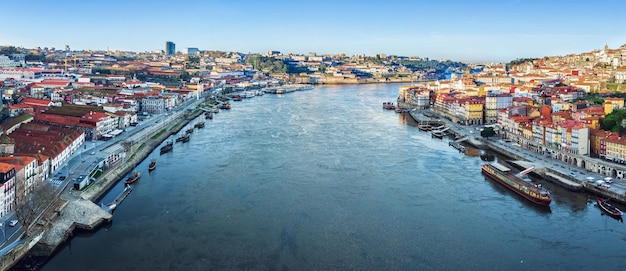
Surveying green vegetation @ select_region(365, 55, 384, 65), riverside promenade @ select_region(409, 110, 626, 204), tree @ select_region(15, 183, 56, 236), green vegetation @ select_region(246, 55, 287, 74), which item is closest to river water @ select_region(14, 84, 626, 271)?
riverside promenade @ select_region(409, 110, 626, 204)

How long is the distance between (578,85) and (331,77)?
2252cm

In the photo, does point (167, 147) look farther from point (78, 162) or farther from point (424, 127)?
point (424, 127)

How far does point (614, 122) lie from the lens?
827 cm

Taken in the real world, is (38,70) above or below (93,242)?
above

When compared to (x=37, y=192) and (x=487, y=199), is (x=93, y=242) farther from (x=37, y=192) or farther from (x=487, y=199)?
(x=487, y=199)

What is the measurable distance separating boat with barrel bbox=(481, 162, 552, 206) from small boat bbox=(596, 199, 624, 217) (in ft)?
1.72

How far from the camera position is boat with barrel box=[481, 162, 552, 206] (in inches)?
237

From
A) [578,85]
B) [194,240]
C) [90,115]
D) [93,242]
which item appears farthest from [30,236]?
[578,85]

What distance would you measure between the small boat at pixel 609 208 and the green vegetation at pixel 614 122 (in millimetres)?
2623

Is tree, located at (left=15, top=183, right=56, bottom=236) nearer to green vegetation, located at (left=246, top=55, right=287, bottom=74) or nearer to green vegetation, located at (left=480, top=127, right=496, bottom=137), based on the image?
green vegetation, located at (left=480, top=127, right=496, bottom=137)

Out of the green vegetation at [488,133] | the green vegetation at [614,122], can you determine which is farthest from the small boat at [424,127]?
the green vegetation at [614,122]

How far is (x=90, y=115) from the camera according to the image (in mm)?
9539

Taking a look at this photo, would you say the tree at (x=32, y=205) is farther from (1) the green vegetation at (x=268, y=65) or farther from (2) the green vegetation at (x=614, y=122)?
(1) the green vegetation at (x=268, y=65)

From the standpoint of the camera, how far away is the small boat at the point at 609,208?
5562 mm
